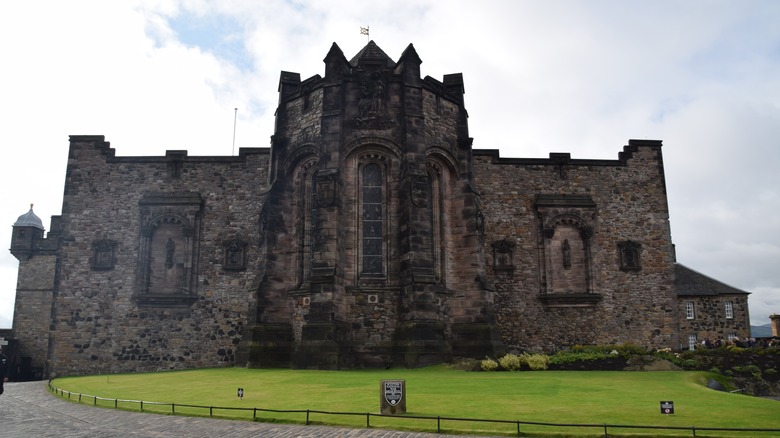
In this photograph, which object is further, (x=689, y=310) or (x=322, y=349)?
(x=689, y=310)

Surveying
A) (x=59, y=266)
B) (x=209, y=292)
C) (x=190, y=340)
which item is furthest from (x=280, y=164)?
(x=59, y=266)

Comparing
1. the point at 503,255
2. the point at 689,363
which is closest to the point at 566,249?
the point at 503,255

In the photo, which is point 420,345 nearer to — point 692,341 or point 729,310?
point 692,341

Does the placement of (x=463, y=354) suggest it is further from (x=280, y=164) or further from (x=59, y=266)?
(x=59, y=266)

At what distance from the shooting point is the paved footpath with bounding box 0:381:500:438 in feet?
33.3

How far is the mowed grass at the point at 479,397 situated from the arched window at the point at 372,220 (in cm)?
410

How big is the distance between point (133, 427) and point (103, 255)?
19.5 metres

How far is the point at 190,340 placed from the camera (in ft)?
90.7

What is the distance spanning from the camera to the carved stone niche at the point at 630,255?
29797mm

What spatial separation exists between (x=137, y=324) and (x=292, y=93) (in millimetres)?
12953

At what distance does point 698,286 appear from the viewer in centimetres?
4222

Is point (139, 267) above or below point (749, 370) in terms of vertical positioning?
above

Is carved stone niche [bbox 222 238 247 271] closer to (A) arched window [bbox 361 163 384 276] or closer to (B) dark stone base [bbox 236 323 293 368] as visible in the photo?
(B) dark stone base [bbox 236 323 293 368]

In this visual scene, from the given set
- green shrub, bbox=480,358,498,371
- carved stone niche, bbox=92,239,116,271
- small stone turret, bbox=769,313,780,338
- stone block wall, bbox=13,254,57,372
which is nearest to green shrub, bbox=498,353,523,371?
green shrub, bbox=480,358,498,371
